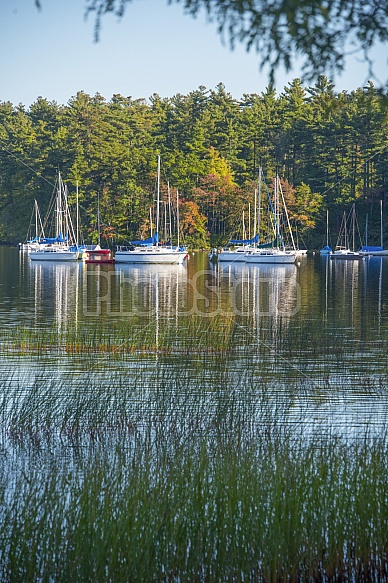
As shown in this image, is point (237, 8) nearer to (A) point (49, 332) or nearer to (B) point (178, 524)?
(B) point (178, 524)

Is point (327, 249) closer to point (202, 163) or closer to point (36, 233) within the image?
point (202, 163)

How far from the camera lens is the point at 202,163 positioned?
297 feet

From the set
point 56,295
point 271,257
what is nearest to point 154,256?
point 271,257

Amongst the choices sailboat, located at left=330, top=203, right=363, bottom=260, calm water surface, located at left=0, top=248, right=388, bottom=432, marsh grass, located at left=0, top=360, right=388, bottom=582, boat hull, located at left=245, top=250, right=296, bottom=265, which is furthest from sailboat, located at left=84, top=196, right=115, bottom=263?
marsh grass, located at left=0, top=360, right=388, bottom=582

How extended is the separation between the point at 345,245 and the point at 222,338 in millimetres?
61795

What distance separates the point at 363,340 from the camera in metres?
20.3

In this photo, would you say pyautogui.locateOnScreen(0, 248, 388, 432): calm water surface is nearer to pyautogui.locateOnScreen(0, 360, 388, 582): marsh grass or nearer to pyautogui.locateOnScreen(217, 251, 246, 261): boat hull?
pyautogui.locateOnScreen(0, 360, 388, 582): marsh grass

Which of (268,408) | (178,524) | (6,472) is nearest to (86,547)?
(178,524)

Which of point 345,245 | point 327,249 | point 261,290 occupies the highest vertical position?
point 345,245

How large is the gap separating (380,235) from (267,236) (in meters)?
10.1

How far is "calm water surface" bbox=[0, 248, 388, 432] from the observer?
1367 cm

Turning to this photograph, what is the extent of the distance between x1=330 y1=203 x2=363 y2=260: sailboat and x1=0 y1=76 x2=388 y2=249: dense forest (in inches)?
54.6

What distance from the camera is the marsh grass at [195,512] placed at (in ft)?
21.3

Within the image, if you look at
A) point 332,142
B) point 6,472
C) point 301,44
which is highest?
point 332,142
